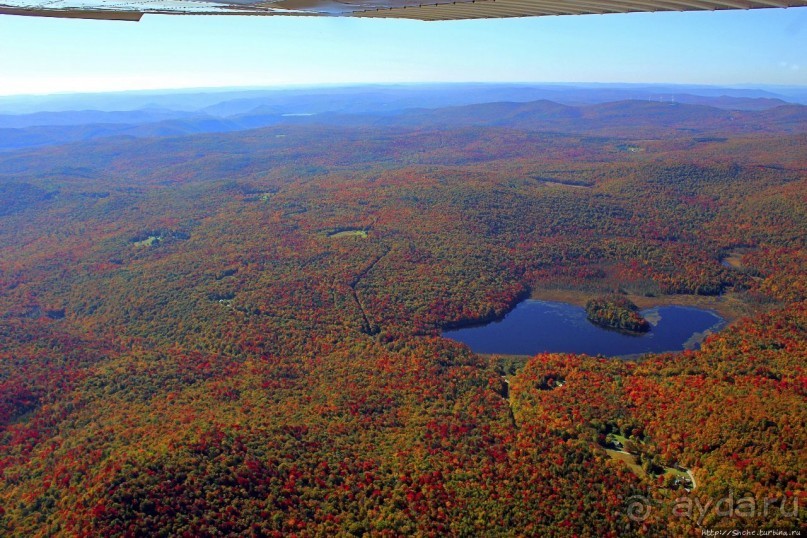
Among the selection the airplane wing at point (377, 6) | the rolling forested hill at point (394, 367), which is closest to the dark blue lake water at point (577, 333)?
the rolling forested hill at point (394, 367)

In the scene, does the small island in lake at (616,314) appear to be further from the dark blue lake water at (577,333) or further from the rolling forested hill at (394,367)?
the rolling forested hill at (394,367)

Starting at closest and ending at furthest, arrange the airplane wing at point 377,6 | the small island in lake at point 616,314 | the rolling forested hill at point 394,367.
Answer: the airplane wing at point 377,6, the rolling forested hill at point 394,367, the small island in lake at point 616,314

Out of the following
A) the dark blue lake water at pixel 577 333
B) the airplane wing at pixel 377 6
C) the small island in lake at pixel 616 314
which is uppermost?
the airplane wing at pixel 377 6

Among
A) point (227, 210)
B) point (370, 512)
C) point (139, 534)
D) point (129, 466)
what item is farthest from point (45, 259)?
point (370, 512)

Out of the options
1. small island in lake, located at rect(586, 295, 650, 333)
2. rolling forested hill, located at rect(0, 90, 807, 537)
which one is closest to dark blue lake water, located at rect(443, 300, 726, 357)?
small island in lake, located at rect(586, 295, 650, 333)

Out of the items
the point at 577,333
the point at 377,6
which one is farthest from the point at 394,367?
the point at 377,6

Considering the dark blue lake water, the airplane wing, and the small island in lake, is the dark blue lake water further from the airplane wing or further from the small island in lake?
the airplane wing
